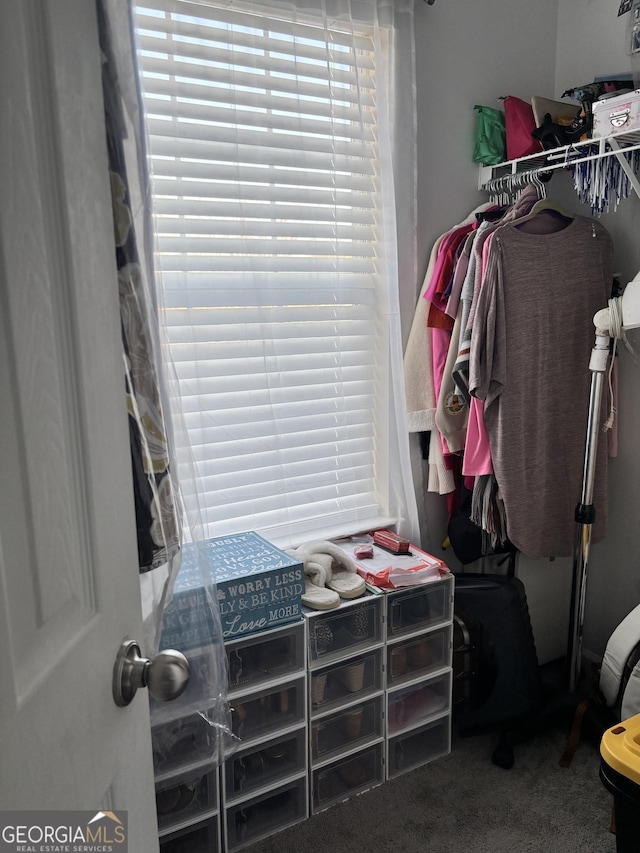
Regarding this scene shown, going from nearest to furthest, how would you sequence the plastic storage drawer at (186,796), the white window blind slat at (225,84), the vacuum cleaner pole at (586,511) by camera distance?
the plastic storage drawer at (186,796) → the white window blind slat at (225,84) → the vacuum cleaner pole at (586,511)

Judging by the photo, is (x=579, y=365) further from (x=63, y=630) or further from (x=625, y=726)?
(x=63, y=630)

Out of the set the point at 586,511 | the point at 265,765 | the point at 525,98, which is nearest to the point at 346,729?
the point at 265,765

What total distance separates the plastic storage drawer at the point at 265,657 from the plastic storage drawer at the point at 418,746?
1.57ft

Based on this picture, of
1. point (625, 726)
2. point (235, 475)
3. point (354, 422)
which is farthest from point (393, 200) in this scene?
point (625, 726)

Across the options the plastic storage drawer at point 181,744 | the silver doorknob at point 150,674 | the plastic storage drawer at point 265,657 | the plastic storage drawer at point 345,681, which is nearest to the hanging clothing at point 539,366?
the plastic storage drawer at point 345,681

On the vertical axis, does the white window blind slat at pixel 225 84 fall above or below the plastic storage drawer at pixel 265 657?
above

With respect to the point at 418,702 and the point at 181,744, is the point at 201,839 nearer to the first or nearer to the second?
the point at 181,744

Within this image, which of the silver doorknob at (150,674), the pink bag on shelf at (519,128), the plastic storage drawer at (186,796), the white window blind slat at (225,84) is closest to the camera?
the silver doorknob at (150,674)

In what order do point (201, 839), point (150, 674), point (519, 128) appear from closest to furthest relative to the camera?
1. point (150, 674)
2. point (201, 839)
3. point (519, 128)

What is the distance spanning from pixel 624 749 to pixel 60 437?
1391 millimetres

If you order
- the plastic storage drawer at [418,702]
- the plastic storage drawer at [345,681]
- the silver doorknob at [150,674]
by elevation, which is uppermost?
the silver doorknob at [150,674]

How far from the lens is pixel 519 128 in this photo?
2090 mm

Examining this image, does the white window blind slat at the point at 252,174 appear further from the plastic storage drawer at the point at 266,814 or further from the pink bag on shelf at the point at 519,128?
the plastic storage drawer at the point at 266,814

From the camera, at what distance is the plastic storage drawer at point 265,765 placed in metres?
1.65
